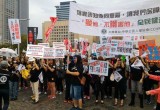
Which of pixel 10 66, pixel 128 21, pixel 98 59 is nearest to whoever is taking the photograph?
pixel 128 21

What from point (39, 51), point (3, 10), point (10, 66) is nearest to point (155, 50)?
point (39, 51)

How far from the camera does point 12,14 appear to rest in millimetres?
97688

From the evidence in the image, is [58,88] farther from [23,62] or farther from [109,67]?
[109,67]

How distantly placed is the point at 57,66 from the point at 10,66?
7.05 ft

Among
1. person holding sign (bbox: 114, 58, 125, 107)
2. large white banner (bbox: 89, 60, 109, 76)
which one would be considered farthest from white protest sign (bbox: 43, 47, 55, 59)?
person holding sign (bbox: 114, 58, 125, 107)

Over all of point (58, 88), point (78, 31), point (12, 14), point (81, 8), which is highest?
point (12, 14)

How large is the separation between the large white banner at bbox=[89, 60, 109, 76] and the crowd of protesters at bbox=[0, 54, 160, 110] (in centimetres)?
25

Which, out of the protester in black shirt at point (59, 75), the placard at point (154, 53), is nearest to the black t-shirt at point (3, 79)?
the protester in black shirt at point (59, 75)

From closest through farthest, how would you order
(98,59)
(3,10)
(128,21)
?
(128,21), (98,59), (3,10)

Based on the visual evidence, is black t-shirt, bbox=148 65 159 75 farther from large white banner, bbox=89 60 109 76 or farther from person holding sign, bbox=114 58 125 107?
large white banner, bbox=89 60 109 76

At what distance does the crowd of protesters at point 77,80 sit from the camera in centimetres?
1142

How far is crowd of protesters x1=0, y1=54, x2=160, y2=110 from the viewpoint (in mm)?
11422

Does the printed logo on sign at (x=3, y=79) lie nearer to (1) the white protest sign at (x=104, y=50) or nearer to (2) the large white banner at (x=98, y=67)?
(2) the large white banner at (x=98, y=67)

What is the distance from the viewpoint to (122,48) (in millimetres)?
12906
